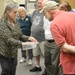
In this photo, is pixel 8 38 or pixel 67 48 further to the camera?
pixel 8 38

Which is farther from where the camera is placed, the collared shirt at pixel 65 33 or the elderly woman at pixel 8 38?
the elderly woman at pixel 8 38

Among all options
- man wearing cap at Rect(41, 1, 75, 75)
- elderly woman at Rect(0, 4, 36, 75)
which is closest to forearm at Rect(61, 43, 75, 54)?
man wearing cap at Rect(41, 1, 75, 75)

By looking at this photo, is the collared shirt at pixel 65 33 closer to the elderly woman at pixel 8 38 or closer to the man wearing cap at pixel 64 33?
the man wearing cap at pixel 64 33

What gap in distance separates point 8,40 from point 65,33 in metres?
0.90

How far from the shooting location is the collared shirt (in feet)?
6.61

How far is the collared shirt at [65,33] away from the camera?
2.01 meters

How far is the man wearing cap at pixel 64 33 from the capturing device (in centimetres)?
202

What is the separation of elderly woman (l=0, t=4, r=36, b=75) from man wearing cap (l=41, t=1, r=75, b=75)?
68cm

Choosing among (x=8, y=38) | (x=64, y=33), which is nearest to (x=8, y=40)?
(x=8, y=38)

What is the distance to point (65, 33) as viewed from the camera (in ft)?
6.77

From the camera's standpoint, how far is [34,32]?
4027 mm

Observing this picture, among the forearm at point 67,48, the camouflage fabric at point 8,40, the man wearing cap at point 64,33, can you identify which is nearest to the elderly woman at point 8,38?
the camouflage fabric at point 8,40

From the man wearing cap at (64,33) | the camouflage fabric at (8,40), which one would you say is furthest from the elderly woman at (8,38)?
the man wearing cap at (64,33)

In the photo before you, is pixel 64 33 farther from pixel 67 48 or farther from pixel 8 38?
pixel 8 38
